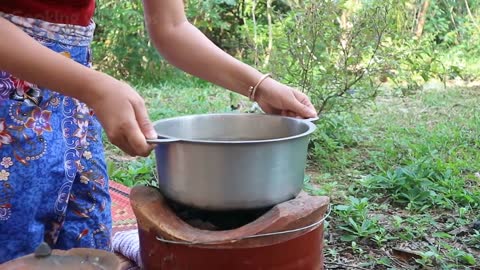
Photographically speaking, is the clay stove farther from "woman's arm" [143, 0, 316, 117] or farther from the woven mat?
the woven mat

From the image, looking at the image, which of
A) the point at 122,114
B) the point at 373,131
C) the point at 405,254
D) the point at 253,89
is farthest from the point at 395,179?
the point at 122,114

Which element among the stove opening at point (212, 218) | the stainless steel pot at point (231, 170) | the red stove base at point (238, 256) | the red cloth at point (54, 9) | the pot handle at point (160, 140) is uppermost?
the red cloth at point (54, 9)

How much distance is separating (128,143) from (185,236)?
19 centimetres

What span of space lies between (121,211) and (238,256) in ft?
4.37

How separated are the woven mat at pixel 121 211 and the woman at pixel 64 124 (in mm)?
662

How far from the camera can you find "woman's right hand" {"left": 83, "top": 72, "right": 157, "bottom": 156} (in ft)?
3.14

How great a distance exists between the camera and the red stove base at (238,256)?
1021 millimetres

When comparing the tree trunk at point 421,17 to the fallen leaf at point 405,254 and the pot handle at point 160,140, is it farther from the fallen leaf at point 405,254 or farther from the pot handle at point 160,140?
the pot handle at point 160,140

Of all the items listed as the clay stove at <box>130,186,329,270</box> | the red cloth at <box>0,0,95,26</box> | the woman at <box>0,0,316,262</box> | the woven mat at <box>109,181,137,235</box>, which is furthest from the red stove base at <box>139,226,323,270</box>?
the woven mat at <box>109,181,137,235</box>

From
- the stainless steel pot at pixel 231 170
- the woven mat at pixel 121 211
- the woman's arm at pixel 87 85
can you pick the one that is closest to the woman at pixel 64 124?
the woman's arm at pixel 87 85

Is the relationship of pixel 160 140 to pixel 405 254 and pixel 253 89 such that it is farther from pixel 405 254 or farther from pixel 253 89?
pixel 405 254

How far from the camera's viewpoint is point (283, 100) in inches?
50.5

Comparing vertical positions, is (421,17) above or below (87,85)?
above

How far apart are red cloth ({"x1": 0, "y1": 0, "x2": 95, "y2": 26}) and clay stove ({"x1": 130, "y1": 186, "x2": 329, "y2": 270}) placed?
0.44m
